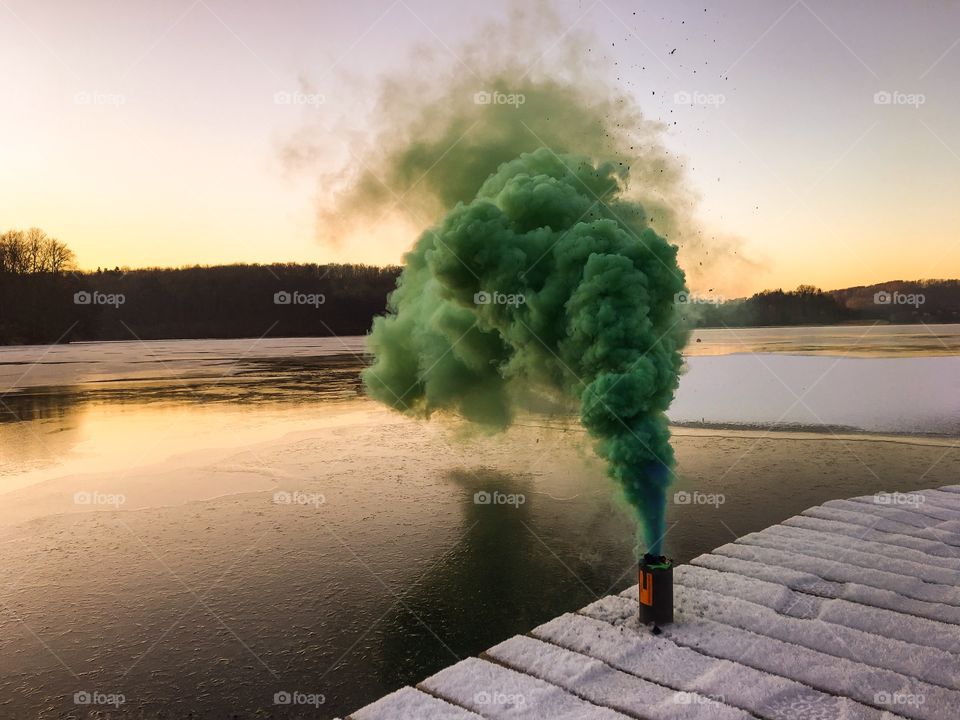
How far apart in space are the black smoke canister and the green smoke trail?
1259 millimetres

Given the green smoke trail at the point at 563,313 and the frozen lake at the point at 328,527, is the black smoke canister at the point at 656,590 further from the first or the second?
the frozen lake at the point at 328,527

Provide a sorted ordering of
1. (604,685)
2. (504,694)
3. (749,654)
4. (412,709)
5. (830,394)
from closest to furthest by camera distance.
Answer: (412,709) → (504,694) → (604,685) → (749,654) → (830,394)

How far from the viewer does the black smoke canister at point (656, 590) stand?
9141 millimetres

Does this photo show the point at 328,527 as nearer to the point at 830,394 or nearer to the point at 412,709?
the point at 412,709

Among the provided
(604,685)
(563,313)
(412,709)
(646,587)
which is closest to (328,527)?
(563,313)

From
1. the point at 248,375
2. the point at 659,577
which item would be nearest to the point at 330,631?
the point at 659,577

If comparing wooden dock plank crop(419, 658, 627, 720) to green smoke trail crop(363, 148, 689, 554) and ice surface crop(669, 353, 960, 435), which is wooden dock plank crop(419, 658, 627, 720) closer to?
green smoke trail crop(363, 148, 689, 554)

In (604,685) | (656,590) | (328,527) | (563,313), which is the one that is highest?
(563,313)

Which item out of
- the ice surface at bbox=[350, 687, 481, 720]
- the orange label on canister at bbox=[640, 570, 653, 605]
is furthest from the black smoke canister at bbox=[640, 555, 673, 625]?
the ice surface at bbox=[350, 687, 481, 720]

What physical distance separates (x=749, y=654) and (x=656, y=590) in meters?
1.32

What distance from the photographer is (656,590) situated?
920 cm

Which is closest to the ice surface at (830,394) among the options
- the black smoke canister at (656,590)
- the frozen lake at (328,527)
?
the frozen lake at (328,527)

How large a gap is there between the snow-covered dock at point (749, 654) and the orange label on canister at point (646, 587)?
1.31 ft

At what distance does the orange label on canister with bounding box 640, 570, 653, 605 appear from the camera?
918 cm
